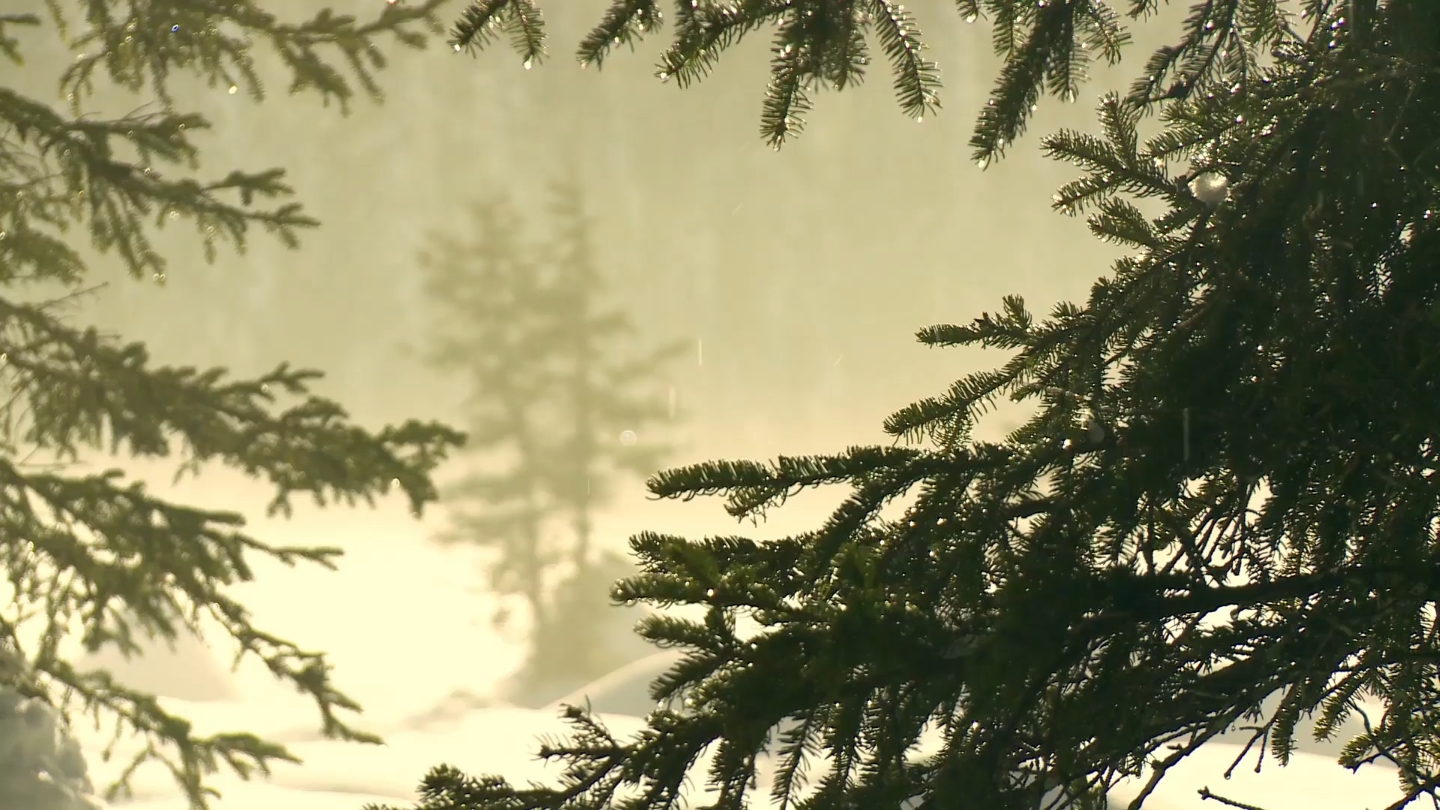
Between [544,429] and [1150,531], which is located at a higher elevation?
[544,429]

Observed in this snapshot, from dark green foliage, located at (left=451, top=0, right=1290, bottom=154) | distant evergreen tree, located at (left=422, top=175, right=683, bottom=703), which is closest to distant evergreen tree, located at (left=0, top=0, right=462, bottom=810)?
dark green foliage, located at (left=451, top=0, right=1290, bottom=154)

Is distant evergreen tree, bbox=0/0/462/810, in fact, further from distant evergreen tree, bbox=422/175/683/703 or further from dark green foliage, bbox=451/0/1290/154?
distant evergreen tree, bbox=422/175/683/703

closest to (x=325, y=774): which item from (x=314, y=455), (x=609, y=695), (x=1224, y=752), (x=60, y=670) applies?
(x=609, y=695)

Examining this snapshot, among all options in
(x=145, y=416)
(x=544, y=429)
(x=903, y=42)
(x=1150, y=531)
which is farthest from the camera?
(x=544, y=429)

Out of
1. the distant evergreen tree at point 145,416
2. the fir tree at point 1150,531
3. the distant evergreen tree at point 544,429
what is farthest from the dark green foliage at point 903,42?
the distant evergreen tree at point 544,429

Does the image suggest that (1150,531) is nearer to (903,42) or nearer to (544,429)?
(903,42)

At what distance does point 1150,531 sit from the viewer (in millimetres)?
1767

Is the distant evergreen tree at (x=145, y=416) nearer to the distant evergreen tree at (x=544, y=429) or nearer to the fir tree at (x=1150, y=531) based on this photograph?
the fir tree at (x=1150, y=531)

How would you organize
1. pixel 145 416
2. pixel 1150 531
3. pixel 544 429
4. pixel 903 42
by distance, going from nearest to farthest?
pixel 1150 531, pixel 903 42, pixel 145 416, pixel 544 429

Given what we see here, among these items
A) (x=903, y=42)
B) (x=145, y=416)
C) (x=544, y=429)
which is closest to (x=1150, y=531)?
(x=903, y=42)

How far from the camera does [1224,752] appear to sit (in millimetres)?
12367

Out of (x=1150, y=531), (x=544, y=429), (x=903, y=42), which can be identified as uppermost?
(x=544, y=429)

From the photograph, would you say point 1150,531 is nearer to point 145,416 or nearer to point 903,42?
point 903,42

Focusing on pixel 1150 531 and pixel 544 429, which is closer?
pixel 1150 531
